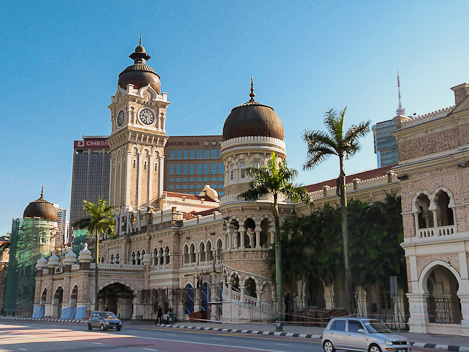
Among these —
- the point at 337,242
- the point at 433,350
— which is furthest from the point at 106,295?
the point at 433,350

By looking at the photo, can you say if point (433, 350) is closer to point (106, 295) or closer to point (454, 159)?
point (454, 159)

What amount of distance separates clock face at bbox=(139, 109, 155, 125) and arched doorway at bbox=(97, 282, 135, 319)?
22.0 m

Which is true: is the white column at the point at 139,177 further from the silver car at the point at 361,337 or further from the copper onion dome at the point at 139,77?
the silver car at the point at 361,337

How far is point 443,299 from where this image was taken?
24312 mm

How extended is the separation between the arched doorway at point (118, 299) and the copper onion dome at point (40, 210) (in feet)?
95.5

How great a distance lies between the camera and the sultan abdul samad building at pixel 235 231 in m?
23.9

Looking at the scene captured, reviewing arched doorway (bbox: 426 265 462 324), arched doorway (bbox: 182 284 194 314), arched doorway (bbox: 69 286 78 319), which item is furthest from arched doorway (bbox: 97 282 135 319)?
arched doorway (bbox: 426 265 462 324)

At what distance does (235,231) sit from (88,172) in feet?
472

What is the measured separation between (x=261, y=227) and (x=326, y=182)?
23.1ft

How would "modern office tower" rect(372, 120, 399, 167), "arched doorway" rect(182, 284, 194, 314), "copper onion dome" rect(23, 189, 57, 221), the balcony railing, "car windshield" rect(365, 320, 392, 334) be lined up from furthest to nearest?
1. "modern office tower" rect(372, 120, 399, 167)
2. "copper onion dome" rect(23, 189, 57, 221)
3. "arched doorway" rect(182, 284, 194, 314)
4. the balcony railing
5. "car windshield" rect(365, 320, 392, 334)

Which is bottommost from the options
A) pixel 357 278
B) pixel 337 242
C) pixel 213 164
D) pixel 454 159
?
pixel 357 278

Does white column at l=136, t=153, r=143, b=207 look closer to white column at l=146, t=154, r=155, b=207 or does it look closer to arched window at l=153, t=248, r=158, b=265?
white column at l=146, t=154, r=155, b=207

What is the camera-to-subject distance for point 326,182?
135 feet

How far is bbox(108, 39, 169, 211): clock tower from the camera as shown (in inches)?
2473
